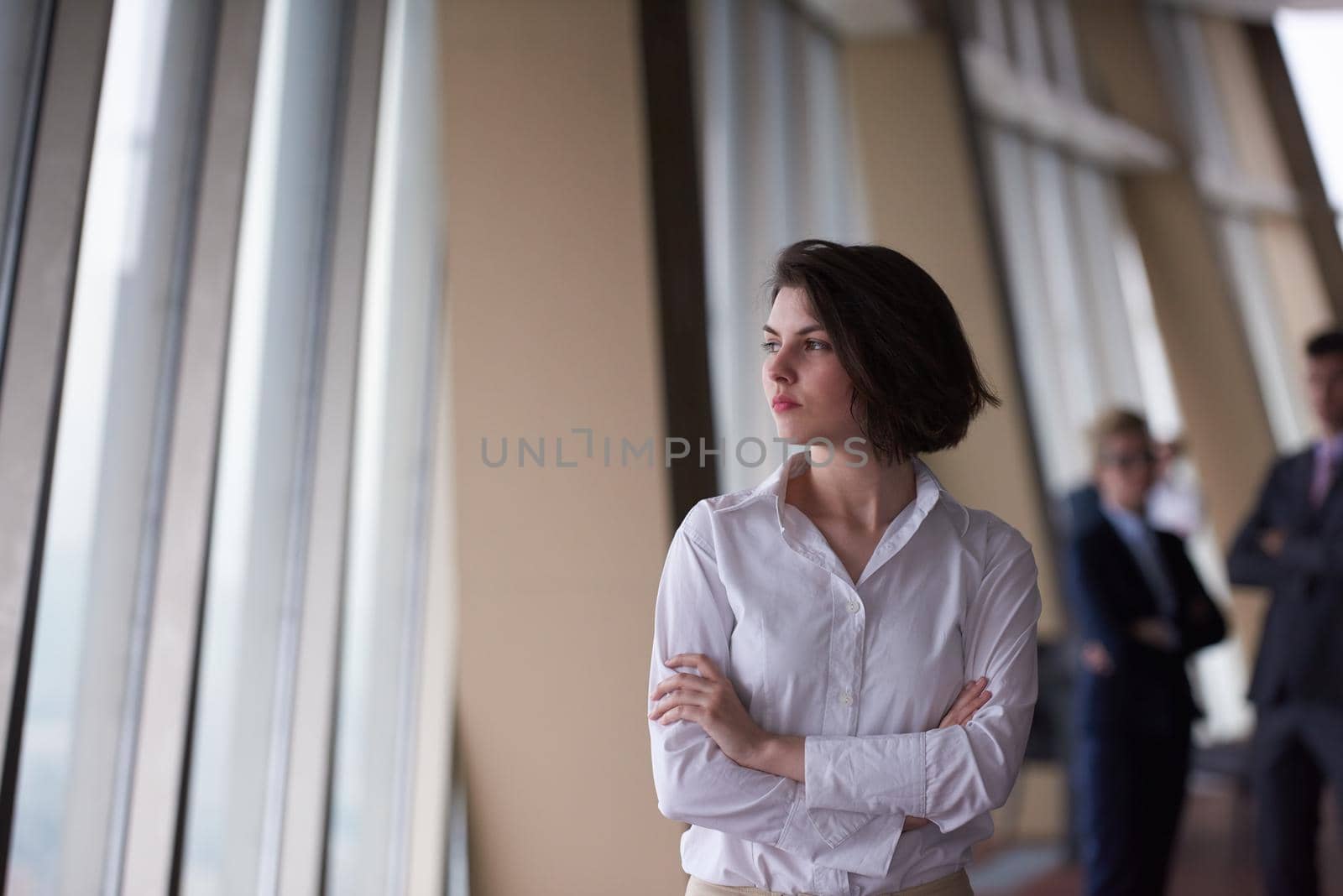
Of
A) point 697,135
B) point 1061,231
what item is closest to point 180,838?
point 697,135

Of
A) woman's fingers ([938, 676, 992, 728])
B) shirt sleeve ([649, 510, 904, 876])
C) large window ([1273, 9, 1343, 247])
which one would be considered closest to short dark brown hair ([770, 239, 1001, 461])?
woman's fingers ([938, 676, 992, 728])

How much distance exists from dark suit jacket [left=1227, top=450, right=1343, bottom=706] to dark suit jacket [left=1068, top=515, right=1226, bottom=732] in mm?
173

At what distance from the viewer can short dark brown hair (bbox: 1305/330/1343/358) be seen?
322 cm

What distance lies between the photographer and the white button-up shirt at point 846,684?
1.23 meters

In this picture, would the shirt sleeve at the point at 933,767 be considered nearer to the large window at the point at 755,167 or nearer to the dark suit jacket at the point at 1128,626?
the large window at the point at 755,167

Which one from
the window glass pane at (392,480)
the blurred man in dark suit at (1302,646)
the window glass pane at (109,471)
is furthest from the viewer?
the blurred man in dark suit at (1302,646)

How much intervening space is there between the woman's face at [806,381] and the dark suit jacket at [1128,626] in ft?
6.89

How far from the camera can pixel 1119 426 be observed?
130 inches

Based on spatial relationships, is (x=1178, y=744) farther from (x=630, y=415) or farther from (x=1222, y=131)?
(x=1222, y=131)

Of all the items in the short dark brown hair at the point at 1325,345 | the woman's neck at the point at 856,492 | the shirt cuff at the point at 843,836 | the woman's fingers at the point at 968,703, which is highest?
the short dark brown hair at the point at 1325,345

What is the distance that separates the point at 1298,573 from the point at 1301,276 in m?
2.40

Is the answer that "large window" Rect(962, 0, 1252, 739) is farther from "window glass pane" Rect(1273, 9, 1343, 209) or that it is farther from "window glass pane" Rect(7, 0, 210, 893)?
"window glass pane" Rect(7, 0, 210, 893)

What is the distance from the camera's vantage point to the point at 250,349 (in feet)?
7.62

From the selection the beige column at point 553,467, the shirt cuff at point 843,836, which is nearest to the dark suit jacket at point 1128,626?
the beige column at point 553,467
